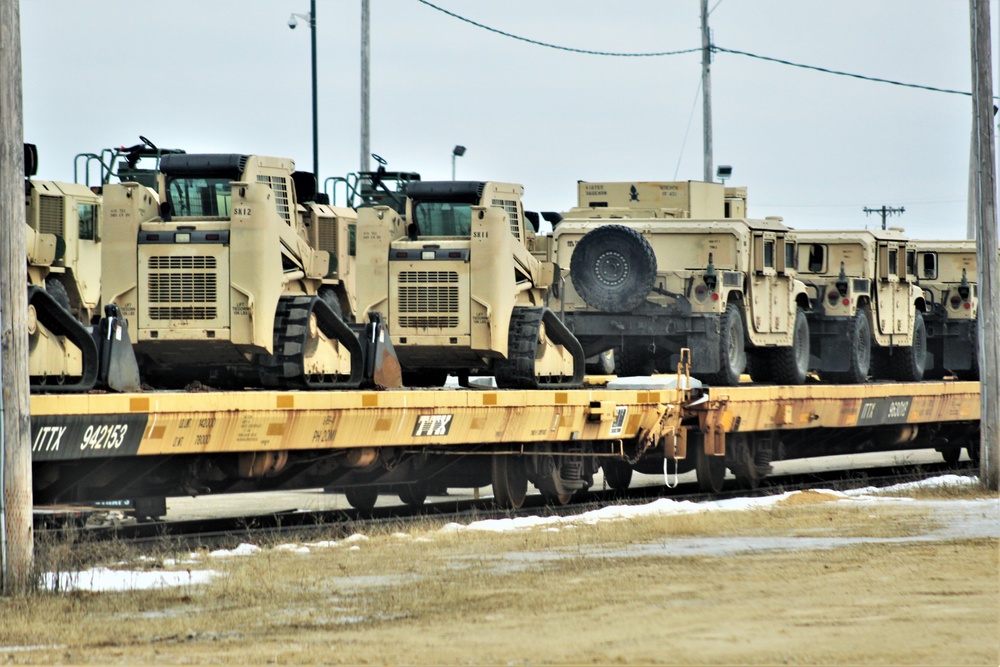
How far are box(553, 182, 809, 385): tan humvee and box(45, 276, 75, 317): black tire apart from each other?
6.36 metres

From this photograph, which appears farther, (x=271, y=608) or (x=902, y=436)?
(x=902, y=436)

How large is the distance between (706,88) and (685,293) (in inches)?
821

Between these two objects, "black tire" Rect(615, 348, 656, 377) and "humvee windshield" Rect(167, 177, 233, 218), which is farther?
"black tire" Rect(615, 348, 656, 377)

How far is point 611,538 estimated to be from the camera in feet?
49.3

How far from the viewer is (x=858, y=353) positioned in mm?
26109

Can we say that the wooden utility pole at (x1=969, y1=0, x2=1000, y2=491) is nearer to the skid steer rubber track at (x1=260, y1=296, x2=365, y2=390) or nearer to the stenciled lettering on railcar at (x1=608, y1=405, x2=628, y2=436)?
the stenciled lettering on railcar at (x1=608, y1=405, x2=628, y2=436)

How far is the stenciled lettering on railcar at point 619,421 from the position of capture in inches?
748

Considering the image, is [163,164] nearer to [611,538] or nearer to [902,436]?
[611,538]

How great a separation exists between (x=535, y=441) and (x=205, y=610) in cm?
793

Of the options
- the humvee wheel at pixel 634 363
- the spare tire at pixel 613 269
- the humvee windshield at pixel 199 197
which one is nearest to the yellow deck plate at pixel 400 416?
the spare tire at pixel 613 269

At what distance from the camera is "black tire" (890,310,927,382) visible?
1119 inches

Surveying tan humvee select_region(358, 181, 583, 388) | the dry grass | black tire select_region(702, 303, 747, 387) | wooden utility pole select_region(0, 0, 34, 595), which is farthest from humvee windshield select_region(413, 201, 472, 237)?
wooden utility pole select_region(0, 0, 34, 595)

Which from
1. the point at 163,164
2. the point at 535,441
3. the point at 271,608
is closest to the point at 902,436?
the point at 535,441

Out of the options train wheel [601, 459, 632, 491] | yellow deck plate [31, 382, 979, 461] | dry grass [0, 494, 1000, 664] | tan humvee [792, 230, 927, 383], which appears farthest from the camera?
tan humvee [792, 230, 927, 383]
